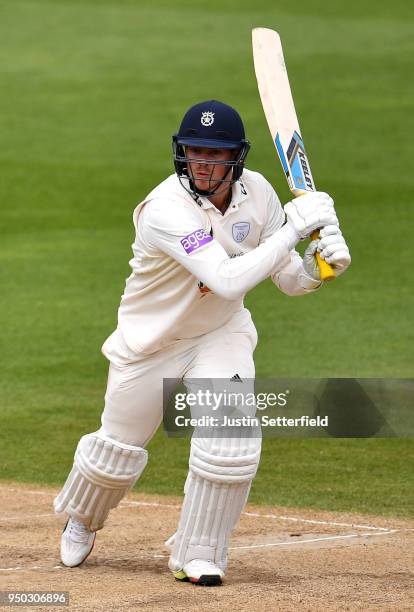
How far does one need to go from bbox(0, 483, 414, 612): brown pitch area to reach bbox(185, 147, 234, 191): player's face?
1715mm

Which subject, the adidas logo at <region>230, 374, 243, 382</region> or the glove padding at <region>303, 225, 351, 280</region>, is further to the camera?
the adidas logo at <region>230, 374, 243, 382</region>

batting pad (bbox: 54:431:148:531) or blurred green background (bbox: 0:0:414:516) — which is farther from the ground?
batting pad (bbox: 54:431:148:531)

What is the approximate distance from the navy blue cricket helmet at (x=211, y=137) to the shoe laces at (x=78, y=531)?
1627 mm

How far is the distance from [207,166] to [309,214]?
54 centimetres

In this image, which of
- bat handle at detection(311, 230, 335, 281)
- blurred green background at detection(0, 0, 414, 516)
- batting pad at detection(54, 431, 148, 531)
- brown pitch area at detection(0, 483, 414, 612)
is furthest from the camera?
blurred green background at detection(0, 0, 414, 516)

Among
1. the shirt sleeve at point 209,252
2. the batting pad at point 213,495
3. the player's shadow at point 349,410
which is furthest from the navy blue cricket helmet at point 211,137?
the player's shadow at point 349,410

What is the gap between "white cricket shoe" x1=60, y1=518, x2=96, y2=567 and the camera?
246 inches

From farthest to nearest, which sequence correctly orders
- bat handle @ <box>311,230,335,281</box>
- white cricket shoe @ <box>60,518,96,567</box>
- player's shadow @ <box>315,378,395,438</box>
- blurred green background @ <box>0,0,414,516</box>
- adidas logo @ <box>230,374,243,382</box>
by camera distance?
player's shadow @ <box>315,378,395,438</box>, blurred green background @ <box>0,0,414,516</box>, white cricket shoe @ <box>60,518,96,567</box>, adidas logo @ <box>230,374,243,382</box>, bat handle @ <box>311,230,335,281</box>

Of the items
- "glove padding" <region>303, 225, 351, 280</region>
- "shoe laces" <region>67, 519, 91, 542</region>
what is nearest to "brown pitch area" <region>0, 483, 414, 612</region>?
"shoe laces" <region>67, 519, 91, 542</region>

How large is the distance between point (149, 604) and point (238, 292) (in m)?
1.30

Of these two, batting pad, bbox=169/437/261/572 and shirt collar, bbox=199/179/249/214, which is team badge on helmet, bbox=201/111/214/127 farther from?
Answer: batting pad, bbox=169/437/261/572

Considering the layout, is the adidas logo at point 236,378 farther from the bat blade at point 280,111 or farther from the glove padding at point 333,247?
the bat blade at point 280,111

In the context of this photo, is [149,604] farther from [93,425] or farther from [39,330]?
[39,330]

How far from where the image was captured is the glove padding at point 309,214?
18.7 ft
